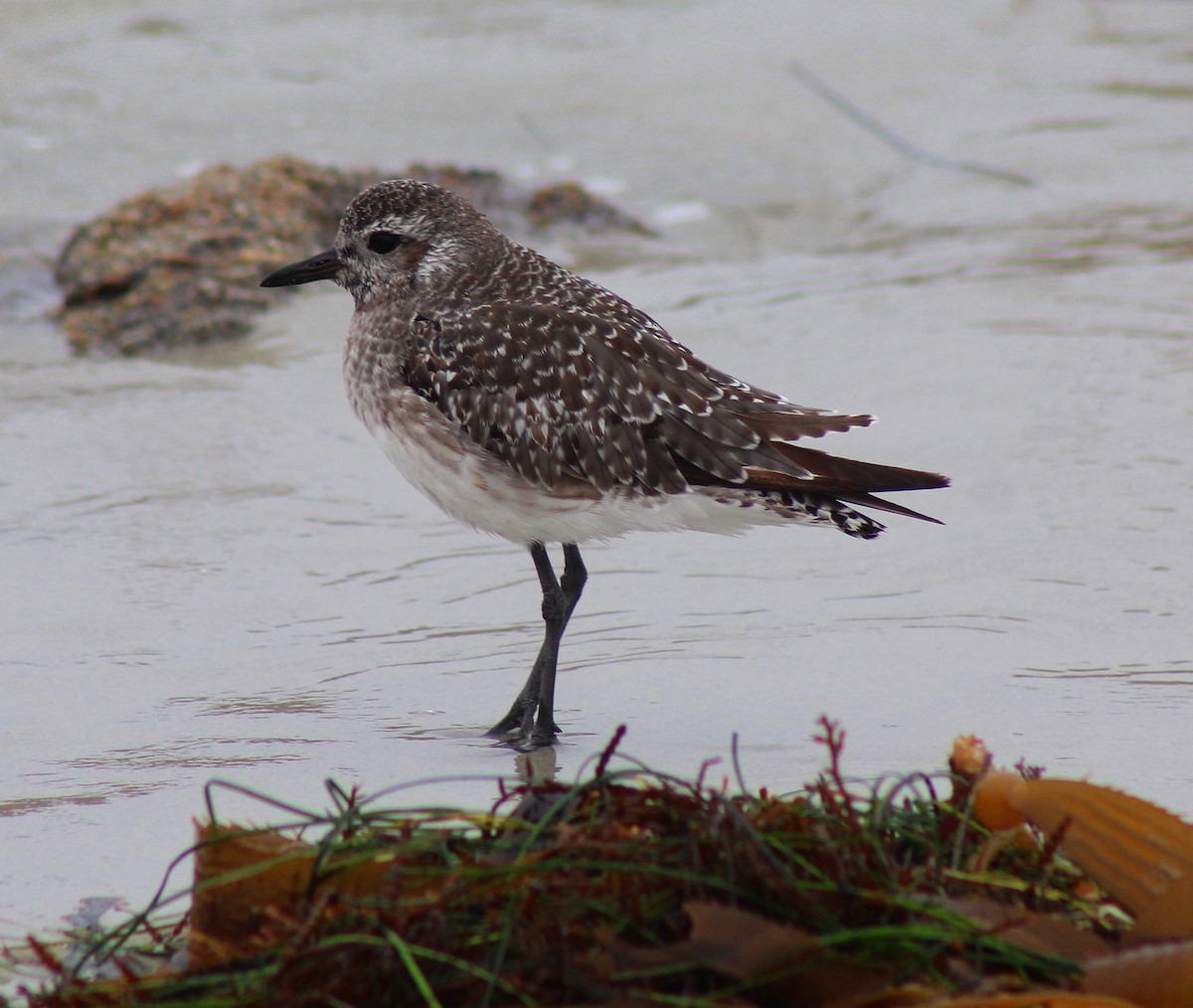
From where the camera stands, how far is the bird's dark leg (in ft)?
15.8

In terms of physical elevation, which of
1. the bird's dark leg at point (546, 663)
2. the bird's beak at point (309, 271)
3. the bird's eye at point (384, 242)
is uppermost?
the bird's eye at point (384, 242)

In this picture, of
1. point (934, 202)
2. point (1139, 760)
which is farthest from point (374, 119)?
point (1139, 760)

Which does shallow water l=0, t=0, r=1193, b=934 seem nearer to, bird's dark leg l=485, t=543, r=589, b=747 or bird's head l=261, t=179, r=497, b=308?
bird's dark leg l=485, t=543, r=589, b=747

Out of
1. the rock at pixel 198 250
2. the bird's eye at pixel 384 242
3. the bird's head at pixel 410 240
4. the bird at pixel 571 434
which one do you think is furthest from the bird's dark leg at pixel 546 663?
the rock at pixel 198 250

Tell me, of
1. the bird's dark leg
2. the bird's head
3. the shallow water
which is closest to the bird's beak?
the bird's head

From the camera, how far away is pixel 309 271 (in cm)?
597

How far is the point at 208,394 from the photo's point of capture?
784 centimetres

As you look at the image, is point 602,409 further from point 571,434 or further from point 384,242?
point 384,242

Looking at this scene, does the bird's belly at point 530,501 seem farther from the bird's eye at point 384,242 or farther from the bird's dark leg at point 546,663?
the bird's eye at point 384,242

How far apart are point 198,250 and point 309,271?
3.36 m

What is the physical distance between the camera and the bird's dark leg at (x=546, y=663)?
4.81 m

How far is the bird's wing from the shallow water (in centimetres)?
69

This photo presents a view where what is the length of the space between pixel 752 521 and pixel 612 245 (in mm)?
5403

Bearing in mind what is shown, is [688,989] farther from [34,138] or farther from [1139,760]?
[34,138]
